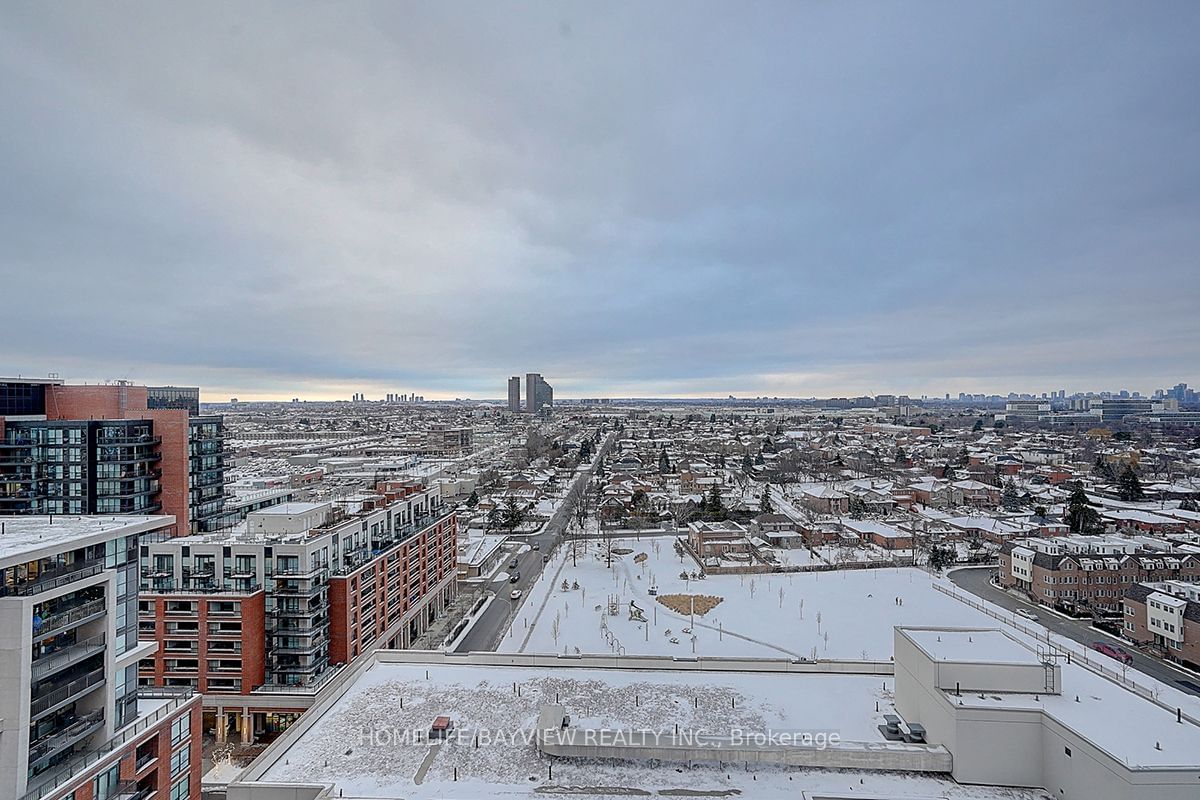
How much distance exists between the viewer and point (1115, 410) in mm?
114688

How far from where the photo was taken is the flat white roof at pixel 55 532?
7579 mm

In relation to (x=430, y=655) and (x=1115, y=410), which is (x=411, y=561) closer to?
(x=430, y=655)

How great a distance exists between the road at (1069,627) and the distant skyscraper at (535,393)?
126 metres

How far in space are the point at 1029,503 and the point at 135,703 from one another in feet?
142

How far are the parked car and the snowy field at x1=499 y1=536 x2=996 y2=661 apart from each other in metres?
2.64

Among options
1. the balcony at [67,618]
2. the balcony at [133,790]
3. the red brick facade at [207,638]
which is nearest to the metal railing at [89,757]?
the balcony at [133,790]

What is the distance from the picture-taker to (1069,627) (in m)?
19.6

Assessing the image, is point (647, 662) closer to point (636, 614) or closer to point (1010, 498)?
point (636, 614)

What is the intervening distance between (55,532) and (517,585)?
16471 mm

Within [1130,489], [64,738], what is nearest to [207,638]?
[64,738]

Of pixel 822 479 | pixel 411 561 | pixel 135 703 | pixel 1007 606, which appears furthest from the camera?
pixel 822 479

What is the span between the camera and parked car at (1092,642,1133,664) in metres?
16.9

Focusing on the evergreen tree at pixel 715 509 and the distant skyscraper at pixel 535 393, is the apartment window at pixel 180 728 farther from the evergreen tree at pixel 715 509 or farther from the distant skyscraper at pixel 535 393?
the distant skyscraper at pixel 535 393

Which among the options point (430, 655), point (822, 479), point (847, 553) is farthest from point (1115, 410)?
point (430, 655)
